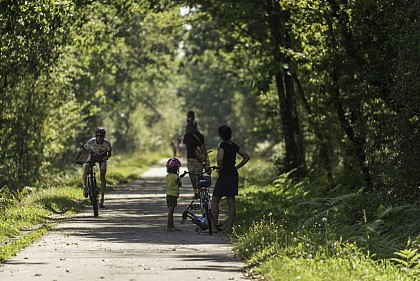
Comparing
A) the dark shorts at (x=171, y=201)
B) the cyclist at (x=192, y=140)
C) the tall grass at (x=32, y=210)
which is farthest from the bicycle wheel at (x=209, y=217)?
the cyclist at (x=192, y=140)

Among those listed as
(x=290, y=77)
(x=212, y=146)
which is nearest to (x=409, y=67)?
(x=290, y=77)

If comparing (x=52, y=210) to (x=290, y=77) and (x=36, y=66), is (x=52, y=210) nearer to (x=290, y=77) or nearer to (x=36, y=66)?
(x=36, y=66)

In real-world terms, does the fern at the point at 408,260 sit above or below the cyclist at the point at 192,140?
below

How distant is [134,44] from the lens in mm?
53312

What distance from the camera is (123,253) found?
14.7 meters

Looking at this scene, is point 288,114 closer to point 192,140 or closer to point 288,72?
point 288,72

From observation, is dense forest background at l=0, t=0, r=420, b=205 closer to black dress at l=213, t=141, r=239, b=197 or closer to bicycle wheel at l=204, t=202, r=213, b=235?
black dress at l=213, t=141, r=239, b=197

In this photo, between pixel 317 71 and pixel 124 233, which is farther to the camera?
pixel 317 71

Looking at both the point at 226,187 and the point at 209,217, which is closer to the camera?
the point at 209,217

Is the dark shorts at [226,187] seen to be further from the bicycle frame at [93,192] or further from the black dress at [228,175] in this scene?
the bicycle frame at [93,192]

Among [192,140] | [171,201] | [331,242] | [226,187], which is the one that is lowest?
[331,242]

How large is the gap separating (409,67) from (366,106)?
5339 millimetres

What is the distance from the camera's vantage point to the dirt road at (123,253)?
1222 centimetres

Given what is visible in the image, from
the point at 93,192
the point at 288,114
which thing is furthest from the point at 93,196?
the point at 288,114
